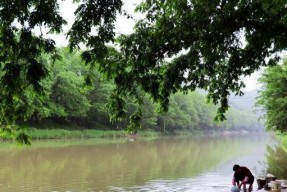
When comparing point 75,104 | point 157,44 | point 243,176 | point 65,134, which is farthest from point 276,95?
point 75,104

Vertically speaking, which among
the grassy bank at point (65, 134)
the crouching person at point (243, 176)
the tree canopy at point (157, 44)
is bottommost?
the crouching person at point (243, 176)

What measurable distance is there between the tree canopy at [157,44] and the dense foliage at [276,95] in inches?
714

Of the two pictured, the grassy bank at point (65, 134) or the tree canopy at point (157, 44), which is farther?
the grassy bank at point (65, 134)

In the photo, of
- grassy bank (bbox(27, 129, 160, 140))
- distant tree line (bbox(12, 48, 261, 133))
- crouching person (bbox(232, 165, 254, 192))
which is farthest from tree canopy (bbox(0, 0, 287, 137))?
grassy bank (bbox(27, 129, 160, 140))

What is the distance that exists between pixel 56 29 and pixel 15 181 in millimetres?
13803

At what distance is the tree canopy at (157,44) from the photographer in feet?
27.4

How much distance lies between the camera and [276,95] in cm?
3319

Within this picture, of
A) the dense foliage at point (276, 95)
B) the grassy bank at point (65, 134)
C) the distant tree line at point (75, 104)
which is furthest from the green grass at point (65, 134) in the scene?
the dense foliage at point (276, 95)

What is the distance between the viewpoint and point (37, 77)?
8.01 meters

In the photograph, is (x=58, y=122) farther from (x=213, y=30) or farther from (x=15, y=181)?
(x=213, y=30)

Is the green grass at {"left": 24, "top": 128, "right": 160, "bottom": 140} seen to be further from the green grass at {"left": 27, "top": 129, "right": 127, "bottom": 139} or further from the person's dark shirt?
the person's dark shirt

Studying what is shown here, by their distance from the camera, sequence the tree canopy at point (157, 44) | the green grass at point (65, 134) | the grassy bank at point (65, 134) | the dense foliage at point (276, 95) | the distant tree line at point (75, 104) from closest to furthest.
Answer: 1. the tree canopy at point (157, 44)
2. the dense foliage at point (276, 95)
3. the green grass at point (65, 134)
4. the grassy bank at point (65, 134)
5. the distant tree line at point (75, 104)

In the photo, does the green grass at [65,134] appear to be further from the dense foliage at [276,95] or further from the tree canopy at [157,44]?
the tree canopy at [157,44]

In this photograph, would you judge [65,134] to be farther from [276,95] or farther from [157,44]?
[157,44]
